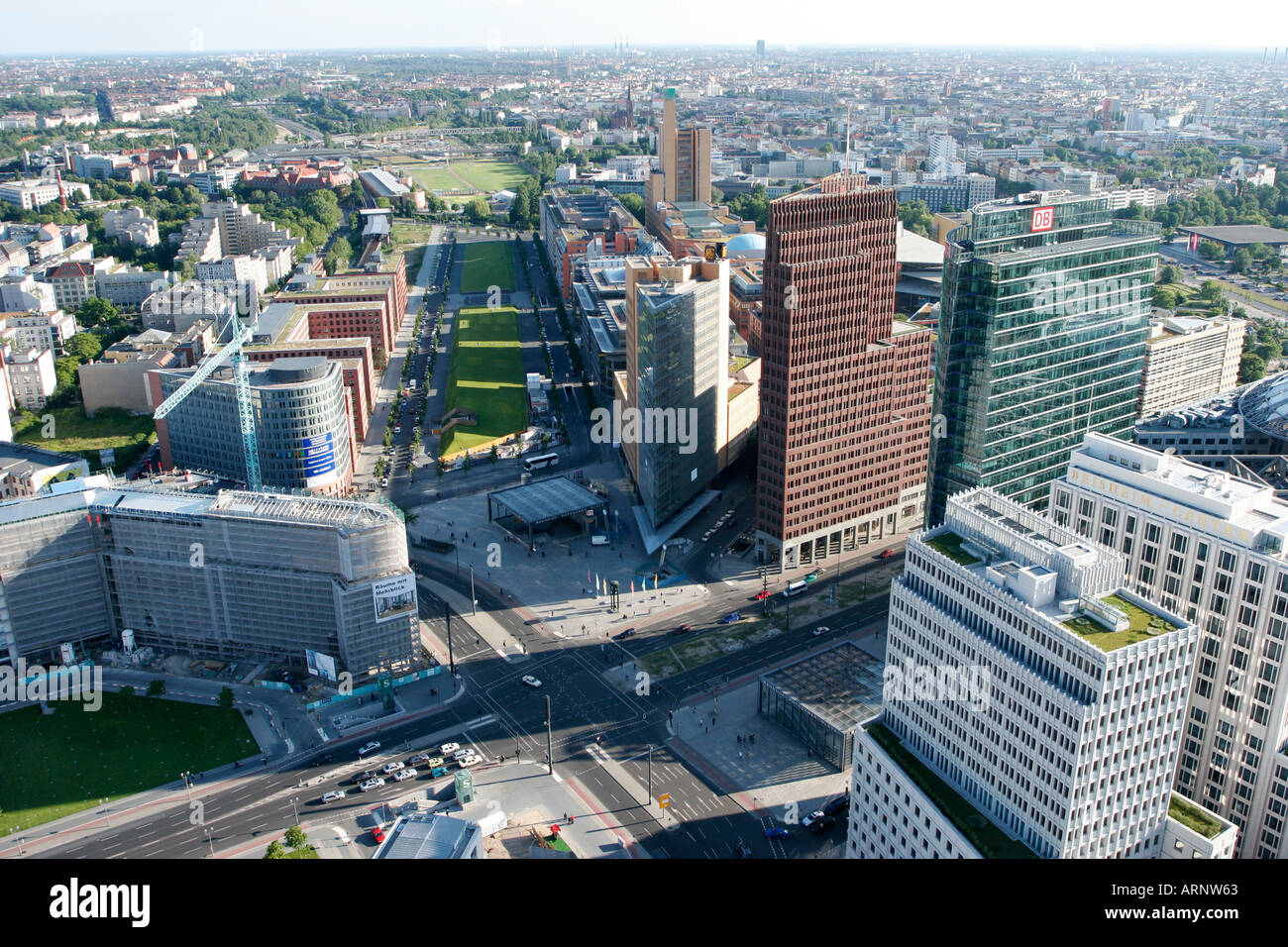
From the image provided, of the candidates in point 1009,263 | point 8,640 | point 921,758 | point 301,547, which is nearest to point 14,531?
point 8,640

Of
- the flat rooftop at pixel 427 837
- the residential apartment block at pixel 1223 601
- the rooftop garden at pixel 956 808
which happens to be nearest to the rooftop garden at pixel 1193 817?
the residential apartment block at pixel 1223 601

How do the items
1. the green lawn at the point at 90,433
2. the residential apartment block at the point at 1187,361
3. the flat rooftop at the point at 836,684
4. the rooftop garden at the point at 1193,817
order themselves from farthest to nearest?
the green lawn at the point at 90,433, the residential apartment block at the point at 1187,361, the flat rooftop at the point at 836,684, the rooftop garden at the point at 1193,817

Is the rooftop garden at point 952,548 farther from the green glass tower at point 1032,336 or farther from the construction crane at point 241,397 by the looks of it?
the construction crane at point 241,397

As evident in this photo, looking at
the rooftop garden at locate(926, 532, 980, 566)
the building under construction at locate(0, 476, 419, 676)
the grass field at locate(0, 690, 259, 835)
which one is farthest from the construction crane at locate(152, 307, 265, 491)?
the rooftop garden at locate(926, 532, 980, 566)

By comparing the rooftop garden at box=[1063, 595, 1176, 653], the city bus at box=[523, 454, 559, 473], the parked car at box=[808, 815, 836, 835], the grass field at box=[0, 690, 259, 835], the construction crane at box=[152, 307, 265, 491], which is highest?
the rooftop garden at box=[1063, 595, 1176, 653]

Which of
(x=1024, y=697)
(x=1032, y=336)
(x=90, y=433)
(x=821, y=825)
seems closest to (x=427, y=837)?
(x=821, y=825)

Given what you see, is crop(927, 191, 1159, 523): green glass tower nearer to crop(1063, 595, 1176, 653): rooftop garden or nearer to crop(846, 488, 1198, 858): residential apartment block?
crop(846, 488, 1198, 858): residential apartment block
